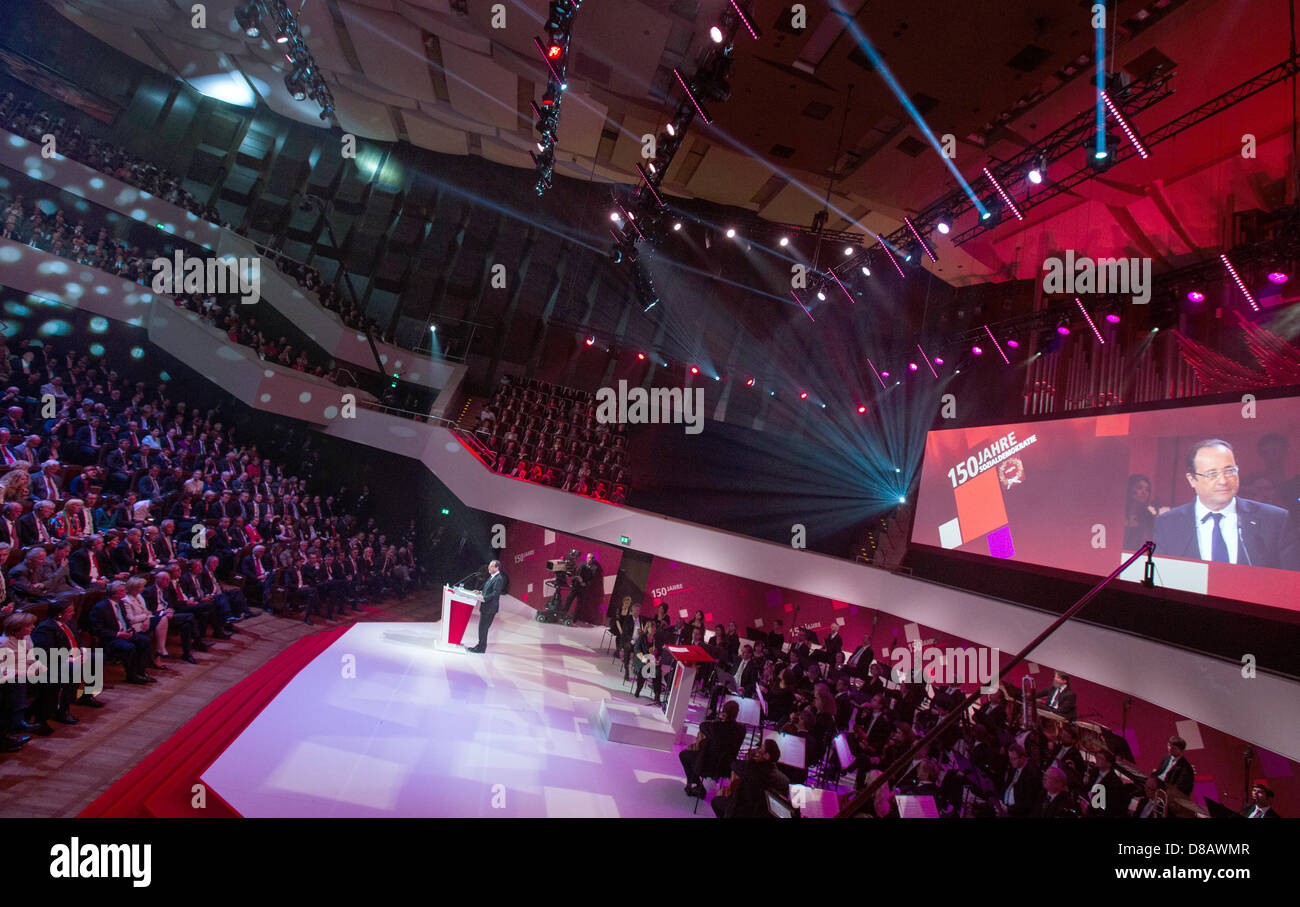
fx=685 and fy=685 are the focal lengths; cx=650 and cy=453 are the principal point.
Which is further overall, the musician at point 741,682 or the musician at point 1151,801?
the musician at point 741,682

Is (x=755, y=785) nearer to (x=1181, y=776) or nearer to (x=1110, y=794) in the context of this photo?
(x=1110, y=794)

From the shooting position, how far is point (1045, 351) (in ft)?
33.9

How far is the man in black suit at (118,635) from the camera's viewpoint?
5.93 m

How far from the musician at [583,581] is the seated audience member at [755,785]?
9244 mm

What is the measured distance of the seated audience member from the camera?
4.49 meters

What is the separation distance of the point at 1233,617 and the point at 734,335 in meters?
11.6

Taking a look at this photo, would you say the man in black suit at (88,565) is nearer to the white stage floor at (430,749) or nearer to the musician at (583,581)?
the white stage floor at (430,749)

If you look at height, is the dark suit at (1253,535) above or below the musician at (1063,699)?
above

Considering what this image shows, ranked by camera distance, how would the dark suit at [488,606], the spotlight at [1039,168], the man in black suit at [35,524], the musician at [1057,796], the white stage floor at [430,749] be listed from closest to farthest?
the white stage floor at [430,749]
the musician at [1057,796]
the man in black suit at [35,524]
the spotlight at [1039,168]
the dark suit at [488,606]

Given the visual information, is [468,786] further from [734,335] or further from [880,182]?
[734,335]

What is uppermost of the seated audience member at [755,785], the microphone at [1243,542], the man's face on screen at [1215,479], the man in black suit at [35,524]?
the man's face on screen at [1215,479]

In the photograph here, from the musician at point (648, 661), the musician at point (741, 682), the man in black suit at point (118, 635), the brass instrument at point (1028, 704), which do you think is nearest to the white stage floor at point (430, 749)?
the musician at point (648, 661)

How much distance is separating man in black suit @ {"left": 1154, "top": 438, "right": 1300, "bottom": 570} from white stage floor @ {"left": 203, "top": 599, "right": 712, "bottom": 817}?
5.98 meters
